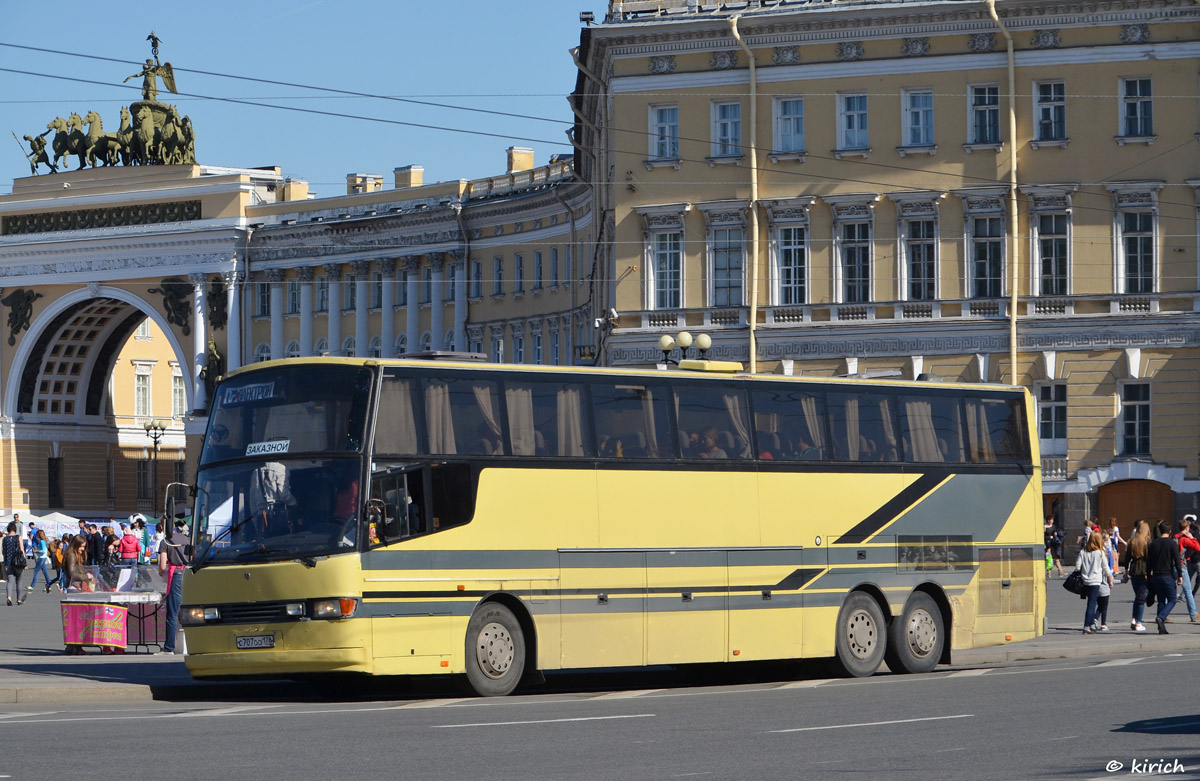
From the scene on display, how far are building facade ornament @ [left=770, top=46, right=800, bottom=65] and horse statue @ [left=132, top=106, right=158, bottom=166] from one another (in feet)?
138

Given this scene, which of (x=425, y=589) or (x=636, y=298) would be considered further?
(x=636, y=298)

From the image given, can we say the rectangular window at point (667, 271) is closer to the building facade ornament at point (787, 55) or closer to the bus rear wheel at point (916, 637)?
the building facade ornament at point (787, 55)

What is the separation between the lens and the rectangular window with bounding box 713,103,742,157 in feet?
159

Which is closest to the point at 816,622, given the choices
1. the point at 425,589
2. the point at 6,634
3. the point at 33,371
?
the point at 425,589

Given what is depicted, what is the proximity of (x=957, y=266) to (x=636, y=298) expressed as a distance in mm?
7549

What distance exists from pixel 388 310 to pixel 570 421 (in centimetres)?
5891

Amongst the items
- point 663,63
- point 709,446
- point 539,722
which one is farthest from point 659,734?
point 663,63

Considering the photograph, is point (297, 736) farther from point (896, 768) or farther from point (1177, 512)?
point (1177, 512)

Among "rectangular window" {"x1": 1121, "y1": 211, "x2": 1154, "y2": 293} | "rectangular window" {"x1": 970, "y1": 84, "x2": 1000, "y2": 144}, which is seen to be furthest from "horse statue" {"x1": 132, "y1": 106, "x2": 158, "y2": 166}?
"rectangular window" {"x1": 1121, "y1": 211, "x2": 1154, "y2": 293}

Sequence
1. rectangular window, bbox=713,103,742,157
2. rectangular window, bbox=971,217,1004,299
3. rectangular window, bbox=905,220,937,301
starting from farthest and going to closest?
1. rectangular window, bbox=713,103,742,157
2. rectangular window, bbox=905,220,937,301
3. rectangular window, bbox=971,217,1004,299

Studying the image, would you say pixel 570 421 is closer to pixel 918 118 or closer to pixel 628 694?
pixel 628 694

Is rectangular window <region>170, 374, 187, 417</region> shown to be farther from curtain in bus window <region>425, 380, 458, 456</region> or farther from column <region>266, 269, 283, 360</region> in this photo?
curtain in bus window <region>425, 380, 458, 456</region>

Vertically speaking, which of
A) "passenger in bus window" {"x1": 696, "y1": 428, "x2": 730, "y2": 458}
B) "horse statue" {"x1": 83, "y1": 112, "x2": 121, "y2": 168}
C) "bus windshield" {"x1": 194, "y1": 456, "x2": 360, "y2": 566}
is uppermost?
"horse statue" {"x1": 83, "y1": 112, "x2": 121, "y2": 168}

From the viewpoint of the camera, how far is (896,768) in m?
12.6
